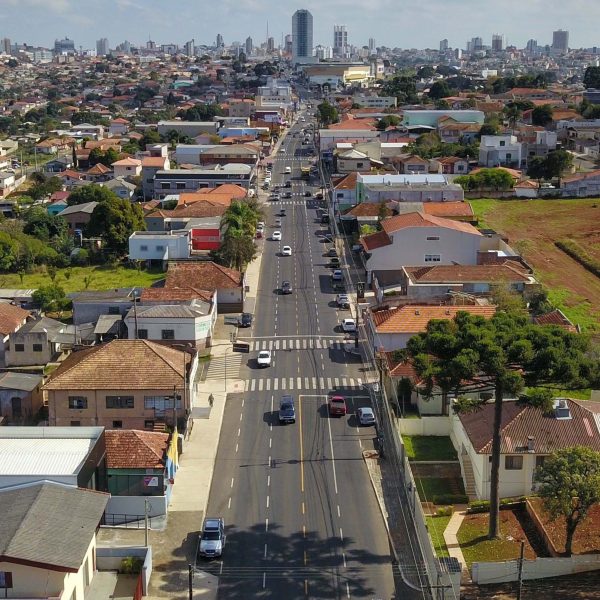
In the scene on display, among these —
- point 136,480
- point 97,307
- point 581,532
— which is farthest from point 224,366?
point 581,532

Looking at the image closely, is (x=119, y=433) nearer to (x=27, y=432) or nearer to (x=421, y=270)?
(x=27, y=432)

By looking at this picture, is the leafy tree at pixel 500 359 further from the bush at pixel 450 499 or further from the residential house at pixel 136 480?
the residential house at pixel 136 480

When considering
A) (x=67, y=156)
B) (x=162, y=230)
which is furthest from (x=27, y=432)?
(x=67, y=156)

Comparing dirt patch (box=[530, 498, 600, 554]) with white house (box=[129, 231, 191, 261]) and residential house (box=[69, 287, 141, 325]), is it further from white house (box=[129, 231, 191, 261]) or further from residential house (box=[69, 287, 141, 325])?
white house (box=[129, 231, 191, 261])

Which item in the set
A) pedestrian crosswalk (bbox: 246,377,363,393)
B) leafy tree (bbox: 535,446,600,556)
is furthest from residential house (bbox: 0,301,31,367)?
leafy tree (bbox: 535,446,600,556)

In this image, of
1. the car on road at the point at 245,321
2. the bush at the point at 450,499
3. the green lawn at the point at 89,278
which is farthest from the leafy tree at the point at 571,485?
Result: the green lawn at the point at 89,278

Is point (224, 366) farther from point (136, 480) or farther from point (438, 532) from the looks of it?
point (438, 532)
